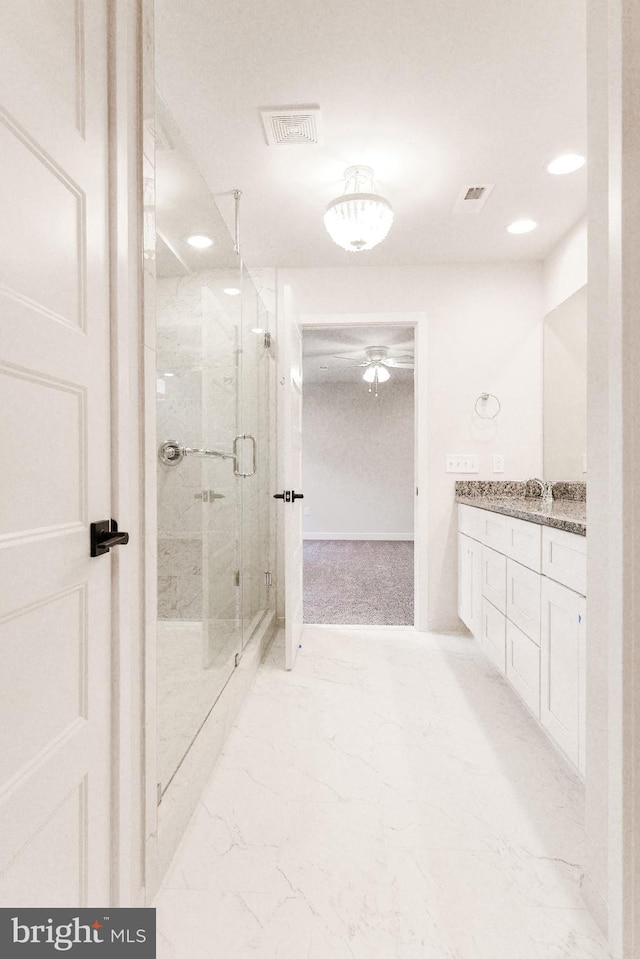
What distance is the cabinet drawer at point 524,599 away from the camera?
1878 millimetres

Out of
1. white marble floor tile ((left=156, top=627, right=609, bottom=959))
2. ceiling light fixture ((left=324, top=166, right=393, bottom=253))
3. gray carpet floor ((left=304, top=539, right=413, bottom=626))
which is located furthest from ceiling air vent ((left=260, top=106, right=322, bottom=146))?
gray carpet floor ((left=304, top=539, right=413, bottom=626))

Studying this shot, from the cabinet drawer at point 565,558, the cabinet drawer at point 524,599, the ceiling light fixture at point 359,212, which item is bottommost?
the cabinet drawer at point 524,599

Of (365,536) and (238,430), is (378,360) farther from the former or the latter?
(238,430)

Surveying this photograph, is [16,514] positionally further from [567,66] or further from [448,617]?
[448,617]

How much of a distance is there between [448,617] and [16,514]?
2.93 meters

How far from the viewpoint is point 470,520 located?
9.54ft

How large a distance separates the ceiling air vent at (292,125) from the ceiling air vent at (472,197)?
30.7 inches

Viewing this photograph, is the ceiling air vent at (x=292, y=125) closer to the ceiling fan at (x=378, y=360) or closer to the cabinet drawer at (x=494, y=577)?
the cabinet drawer at (x=494, y=577)

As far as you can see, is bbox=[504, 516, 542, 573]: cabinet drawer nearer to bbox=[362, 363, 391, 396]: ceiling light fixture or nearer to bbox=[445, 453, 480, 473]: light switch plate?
bbox=[445, 453, 480, 473]: light switch plate

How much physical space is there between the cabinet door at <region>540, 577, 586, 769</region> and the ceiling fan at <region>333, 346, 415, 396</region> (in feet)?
14.6

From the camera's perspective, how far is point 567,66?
1.66 m

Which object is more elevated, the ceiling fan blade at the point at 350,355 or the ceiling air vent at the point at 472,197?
the ceiling fan blade at the point at 350,355

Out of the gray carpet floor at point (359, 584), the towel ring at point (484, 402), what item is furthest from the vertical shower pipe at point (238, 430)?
the towel ring at point (484, 402)

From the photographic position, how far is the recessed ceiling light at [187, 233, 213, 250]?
2.00 m
